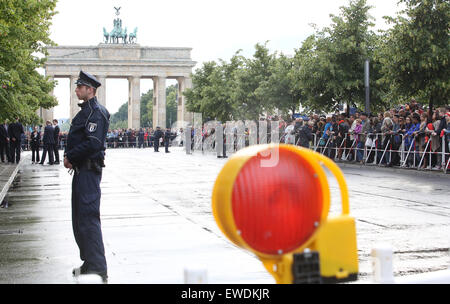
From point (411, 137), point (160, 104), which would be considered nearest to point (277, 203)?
point (411, 137)

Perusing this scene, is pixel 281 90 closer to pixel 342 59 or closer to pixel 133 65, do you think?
pixel 342 59

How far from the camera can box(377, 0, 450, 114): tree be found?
2414 cm

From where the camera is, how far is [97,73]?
103062mm

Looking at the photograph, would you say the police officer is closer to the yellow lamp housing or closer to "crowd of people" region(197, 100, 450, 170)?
the yellow lamp housing

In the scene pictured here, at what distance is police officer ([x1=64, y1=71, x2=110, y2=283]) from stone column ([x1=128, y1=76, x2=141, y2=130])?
100668mm

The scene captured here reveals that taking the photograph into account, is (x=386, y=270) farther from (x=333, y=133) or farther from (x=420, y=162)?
(x=333, y=133)

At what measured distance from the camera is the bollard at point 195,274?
2.53 m

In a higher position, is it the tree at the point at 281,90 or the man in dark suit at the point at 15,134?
the tree at the point at 281,90

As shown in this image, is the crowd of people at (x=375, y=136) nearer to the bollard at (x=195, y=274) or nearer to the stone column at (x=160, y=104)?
the bollard at (x=195, y=274)

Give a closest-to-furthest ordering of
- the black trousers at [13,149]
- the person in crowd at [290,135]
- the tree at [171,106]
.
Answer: the person in crowd at [290,135] → the black trousers at [13,149] → the tree at [171,106]

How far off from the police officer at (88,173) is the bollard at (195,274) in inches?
163

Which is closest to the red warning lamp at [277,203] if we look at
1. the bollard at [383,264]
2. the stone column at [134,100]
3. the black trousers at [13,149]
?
the bollard at [383,264]

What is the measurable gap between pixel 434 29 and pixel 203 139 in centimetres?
2518
